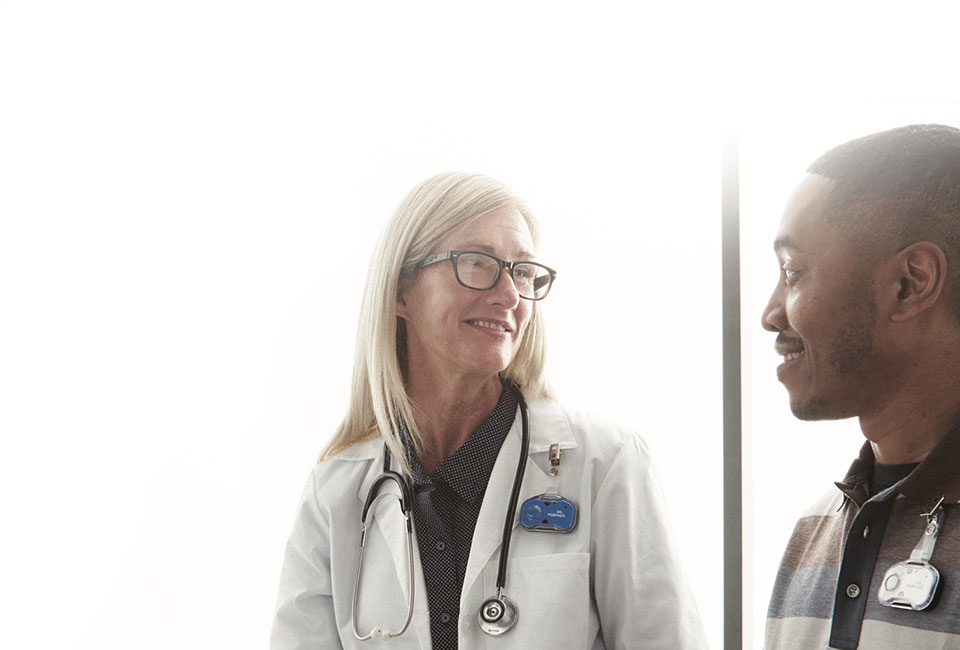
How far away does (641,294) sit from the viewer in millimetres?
1525

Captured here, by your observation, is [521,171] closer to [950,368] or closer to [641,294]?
[641,294]

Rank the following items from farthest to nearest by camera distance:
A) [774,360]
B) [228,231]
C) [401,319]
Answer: [228,231] → [401,319] → [774,360]

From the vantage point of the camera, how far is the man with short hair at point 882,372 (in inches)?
34.1

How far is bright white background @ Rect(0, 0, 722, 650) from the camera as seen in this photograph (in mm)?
1597

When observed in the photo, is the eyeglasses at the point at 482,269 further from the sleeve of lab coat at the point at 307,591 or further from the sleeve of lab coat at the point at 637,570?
the sleeve of lab coat at the point at 307,591

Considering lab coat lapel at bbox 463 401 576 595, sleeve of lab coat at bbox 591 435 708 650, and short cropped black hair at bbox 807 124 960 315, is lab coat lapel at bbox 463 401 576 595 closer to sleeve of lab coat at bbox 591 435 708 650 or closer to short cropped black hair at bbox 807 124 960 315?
sleeve of lab coat at bbox 591 435 708 650

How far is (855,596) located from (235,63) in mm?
1440

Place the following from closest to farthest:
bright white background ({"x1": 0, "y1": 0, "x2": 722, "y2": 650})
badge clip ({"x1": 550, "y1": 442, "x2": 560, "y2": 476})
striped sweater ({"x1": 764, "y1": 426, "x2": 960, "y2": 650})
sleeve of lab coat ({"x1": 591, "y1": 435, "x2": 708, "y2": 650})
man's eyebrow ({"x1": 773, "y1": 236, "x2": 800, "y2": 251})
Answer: striped sweater ({"x1": 764, "y1": 426, "x2": 960, "y2": 650}), man's eyebrow ({"x1": 773, "y1": 236, "x2": 800, "y2": 251}), sleeve of lab coat ({"x1": 591, "y1": 435, "x2": 708, "y2": 650}), badge clip ({"x1": 550, "y1": 442, "x2": 560, "y2": 476}), bright white background ({"x1": 0, "y1": 0, "x2": 722, "y2": 650})

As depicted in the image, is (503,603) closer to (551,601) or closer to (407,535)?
(551,601)

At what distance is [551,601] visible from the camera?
4.01 ft

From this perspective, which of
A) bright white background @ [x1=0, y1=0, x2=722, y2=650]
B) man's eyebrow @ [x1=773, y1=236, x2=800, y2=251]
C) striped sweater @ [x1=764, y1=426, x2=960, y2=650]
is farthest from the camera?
bright white background @ [x1=0, y1=0, x2=722, y2=650]

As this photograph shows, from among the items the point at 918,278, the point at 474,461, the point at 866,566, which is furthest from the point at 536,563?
the point at 918,278

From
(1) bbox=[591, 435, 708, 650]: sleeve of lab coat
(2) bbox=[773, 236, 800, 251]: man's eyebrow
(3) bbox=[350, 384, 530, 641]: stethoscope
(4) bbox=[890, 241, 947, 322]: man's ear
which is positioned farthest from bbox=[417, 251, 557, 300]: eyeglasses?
(4) bbox=[890, 241, 947, 322]: man's ear

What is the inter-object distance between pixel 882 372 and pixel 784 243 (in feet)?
0.56
